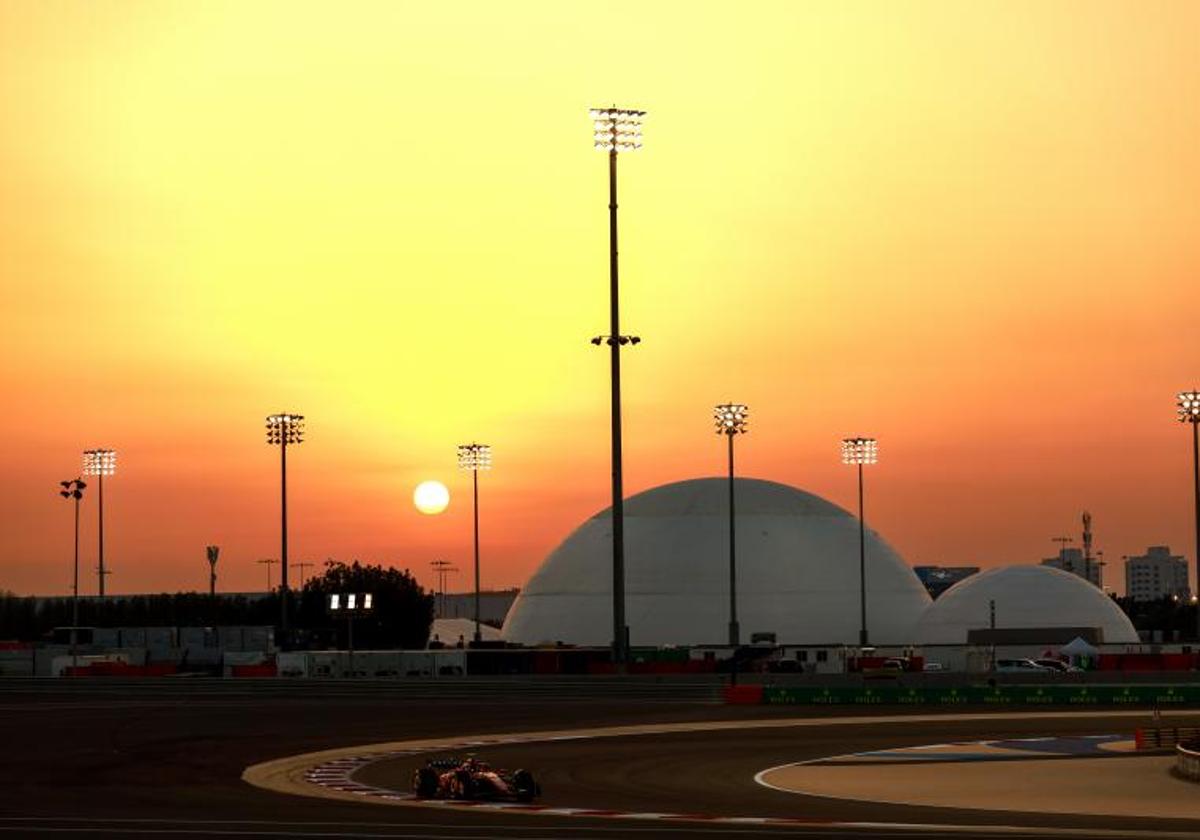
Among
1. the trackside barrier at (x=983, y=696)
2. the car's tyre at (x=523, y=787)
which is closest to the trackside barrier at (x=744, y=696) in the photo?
the trackside barrier at (x=983, y=696)

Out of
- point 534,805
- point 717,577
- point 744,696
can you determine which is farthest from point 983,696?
point 717,577

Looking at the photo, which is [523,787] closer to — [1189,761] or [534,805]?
[534,805]

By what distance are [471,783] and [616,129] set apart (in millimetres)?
47903

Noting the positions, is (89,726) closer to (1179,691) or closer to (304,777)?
Result: (304,777)

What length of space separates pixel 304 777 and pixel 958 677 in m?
45.8

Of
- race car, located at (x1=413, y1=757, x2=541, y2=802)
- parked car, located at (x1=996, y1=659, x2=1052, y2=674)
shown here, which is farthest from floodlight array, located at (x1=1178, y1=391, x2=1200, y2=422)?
race car, located at (x1=413, y1=757, x2=541, y2=802)

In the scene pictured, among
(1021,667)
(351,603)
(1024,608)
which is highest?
(1024,608)

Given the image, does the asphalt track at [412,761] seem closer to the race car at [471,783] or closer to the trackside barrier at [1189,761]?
the race car at [471,783]

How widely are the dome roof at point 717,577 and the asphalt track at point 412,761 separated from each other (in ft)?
258

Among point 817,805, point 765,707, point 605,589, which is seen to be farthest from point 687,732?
point 605,589

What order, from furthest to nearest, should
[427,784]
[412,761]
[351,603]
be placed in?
[351,603] < [412,761] < [427,784]

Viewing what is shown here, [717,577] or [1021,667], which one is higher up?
[717,577]

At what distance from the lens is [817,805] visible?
1355 inches

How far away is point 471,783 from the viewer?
35.7 meters
